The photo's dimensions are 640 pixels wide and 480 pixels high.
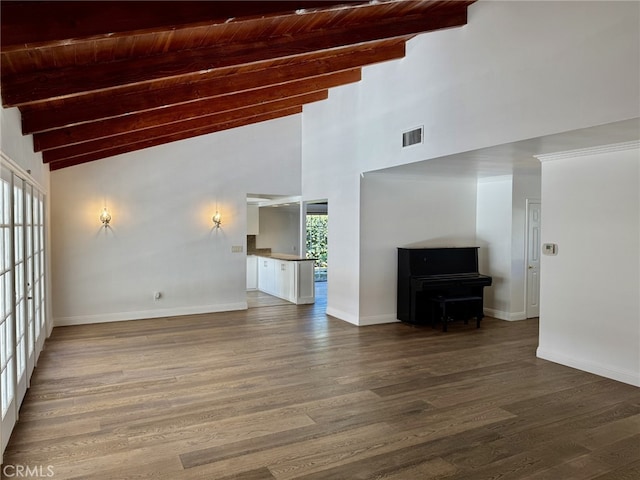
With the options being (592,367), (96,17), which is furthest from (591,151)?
(96,17)

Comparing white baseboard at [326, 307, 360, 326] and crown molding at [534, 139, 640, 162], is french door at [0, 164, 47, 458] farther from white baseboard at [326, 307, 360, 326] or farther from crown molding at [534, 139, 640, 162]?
crown molding at [534, 139, 640, 162]

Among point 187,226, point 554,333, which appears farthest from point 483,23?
point 187,226

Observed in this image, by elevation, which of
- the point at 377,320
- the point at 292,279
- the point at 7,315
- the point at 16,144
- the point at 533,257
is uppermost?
the point at 16,144

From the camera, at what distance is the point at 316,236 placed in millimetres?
12406

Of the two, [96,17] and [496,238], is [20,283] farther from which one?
[496,238]

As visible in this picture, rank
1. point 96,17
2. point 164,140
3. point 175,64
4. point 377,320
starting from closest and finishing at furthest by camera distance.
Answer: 1. point 96,17
2. point 175,64
3. point 377,320
4. point 164,140

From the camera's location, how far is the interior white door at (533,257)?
7.18m

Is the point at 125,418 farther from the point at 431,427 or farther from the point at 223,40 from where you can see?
the point at 223,40

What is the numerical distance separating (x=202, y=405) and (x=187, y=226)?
4309 millimetres

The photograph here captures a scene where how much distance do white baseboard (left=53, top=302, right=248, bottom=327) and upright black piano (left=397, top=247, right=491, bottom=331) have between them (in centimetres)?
307

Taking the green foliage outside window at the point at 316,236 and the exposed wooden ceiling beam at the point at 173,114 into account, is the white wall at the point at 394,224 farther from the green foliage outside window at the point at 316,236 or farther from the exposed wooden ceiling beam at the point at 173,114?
the green foliage outside window at the point at 316,236

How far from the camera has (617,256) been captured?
14.4 feet

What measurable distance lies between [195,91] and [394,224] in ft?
12.1

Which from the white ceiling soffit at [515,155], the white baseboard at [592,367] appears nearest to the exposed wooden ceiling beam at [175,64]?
the white ceiling soffit at [515,155]
